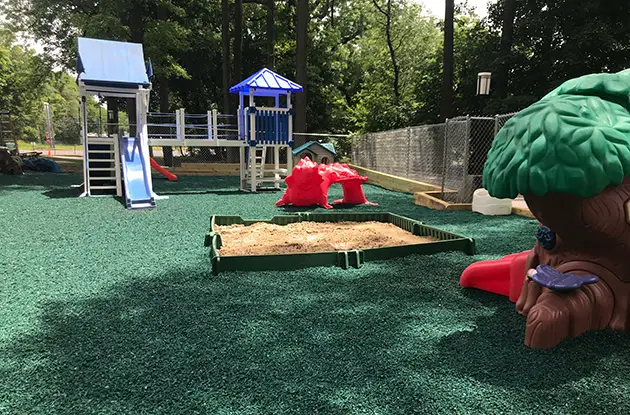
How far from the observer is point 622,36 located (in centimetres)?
1220

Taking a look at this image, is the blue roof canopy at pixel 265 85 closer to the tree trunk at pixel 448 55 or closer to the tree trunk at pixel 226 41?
the tree trunk at pixel 448 55

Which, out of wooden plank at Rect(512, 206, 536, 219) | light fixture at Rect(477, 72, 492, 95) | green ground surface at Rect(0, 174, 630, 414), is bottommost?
green ground surface at Rect(0, 174, 630, 414)

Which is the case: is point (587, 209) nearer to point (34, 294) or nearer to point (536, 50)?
point (34, 294)

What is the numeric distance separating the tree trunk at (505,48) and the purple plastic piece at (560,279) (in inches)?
474

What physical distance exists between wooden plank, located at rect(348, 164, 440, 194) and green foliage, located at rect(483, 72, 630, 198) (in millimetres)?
8231

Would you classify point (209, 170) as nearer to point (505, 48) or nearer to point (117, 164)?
point (117, 164)

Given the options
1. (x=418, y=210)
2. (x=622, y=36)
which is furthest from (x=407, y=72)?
A: (x=418, y=210)

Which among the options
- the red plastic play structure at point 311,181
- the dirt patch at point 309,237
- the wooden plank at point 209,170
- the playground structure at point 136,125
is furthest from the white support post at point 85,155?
the wooden plank at point 209,170

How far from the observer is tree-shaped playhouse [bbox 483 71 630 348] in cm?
242

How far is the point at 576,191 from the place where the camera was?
7.91 feet

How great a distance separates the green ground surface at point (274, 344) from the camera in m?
2.16

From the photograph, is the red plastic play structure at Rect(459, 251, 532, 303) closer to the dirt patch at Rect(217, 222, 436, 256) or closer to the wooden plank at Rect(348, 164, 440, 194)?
the dirt patch at Rect(217, 222, 436, 256)

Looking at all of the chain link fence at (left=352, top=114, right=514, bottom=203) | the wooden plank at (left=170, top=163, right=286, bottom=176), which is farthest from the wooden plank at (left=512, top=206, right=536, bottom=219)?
the wooden plank at (left=170, top=163, right=286, bottom=176)

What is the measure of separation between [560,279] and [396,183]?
408 inches
